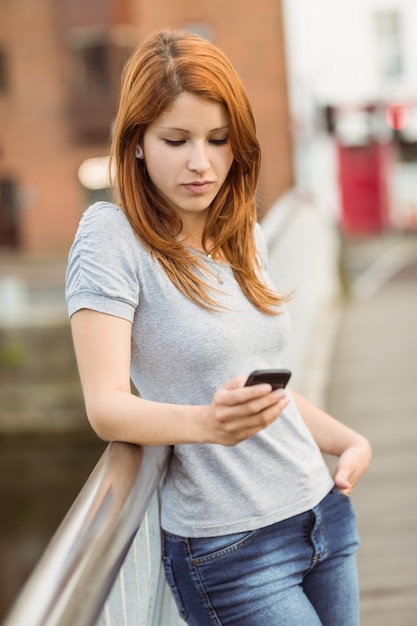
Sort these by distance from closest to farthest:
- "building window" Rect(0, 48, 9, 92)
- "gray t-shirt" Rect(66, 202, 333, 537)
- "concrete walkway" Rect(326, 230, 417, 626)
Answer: "gray t-shirt" Rect(66, 202, 333, 537) → "concrete walkway" Rect(326, 230, 417, 626) → "building window" Rect(0, 48, 9, 92)

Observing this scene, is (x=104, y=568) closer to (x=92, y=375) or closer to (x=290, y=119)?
(x=92, y=375)

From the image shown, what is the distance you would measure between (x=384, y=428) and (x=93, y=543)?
15.2 feet

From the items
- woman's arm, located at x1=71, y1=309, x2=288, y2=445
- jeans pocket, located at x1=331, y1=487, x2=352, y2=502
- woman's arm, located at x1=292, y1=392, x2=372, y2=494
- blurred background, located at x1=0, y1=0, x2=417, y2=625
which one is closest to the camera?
woman's arm, located at x1=71, y1=309, x2=288, y2=445

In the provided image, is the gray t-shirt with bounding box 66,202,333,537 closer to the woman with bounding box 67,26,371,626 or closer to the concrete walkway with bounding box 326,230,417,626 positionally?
the woman with bounding box 67,26,371,626

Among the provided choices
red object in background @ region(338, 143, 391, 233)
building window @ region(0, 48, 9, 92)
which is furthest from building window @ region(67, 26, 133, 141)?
red object in background @ region(338, 143, 391, 233)

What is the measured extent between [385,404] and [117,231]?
4.92 m

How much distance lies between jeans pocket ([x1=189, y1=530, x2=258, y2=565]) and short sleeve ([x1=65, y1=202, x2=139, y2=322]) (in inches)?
15.7

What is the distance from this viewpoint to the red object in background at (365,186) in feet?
103

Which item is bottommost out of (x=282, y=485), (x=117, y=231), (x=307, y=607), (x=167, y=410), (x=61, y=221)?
(x=61, y=221)

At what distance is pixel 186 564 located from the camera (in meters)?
1.86

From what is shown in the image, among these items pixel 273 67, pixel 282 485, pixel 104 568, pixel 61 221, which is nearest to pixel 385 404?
pixel 282 485

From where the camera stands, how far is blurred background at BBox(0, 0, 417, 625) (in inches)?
766

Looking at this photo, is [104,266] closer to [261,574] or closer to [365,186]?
[261,574]

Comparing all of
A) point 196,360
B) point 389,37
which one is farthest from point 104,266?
point 389,37
